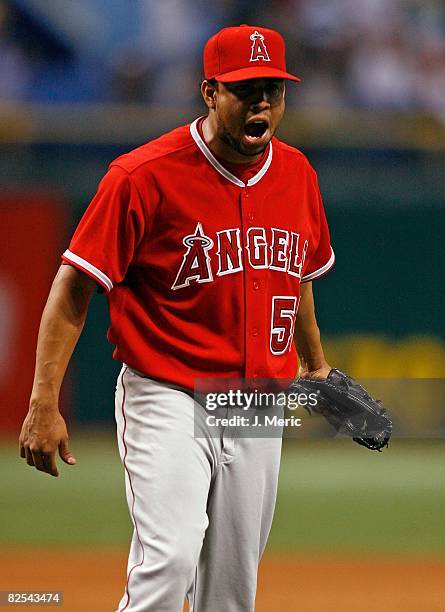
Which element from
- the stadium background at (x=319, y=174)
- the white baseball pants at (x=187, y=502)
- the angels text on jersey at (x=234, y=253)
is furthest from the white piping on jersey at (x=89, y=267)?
the stadium background at (x=319, y=174)

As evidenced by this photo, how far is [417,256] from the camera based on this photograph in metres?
9.74

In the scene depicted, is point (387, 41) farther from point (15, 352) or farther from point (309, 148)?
point (15, 352)

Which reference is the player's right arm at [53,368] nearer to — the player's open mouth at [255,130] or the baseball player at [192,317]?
the baseball player at [192,317]

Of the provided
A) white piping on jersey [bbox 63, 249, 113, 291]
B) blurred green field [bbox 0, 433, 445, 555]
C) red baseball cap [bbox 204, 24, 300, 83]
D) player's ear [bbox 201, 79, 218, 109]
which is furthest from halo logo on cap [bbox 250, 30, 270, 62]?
blurred green field [bbox 0, 433, 445, 555]

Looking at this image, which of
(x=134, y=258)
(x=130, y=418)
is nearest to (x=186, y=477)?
(x=130, y=418)

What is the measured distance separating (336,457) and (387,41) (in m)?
3.97

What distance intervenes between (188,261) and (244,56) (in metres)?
0.63

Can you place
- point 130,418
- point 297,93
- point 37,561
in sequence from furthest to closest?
point 297,93, point 37,561, point 130,418

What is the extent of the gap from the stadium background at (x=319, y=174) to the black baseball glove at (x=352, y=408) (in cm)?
367

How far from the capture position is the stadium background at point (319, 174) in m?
8.67

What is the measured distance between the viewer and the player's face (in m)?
3.31

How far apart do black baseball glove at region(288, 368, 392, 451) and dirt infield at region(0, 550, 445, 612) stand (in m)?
1.42

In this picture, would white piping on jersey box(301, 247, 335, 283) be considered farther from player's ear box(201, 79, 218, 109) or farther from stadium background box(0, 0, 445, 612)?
stadium background box(0, 0, 445, 612)

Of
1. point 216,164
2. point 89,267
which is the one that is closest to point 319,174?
point 216,164
